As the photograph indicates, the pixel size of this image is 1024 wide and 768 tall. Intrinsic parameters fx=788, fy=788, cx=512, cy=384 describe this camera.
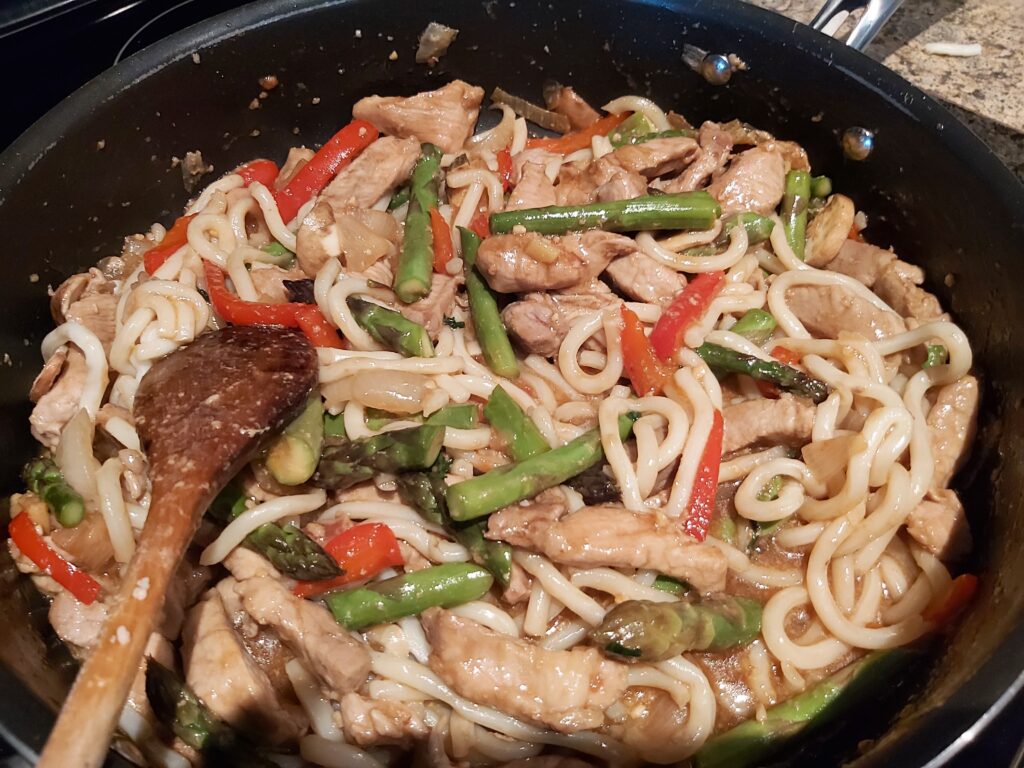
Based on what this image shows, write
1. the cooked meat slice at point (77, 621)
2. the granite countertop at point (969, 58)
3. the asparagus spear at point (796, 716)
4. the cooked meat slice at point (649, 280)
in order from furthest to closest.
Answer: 1. the granite countertop at point (969, 58)
2. the cooked meat slice at point (649, 280)
3. the cooked meat slice at point (77, 621)
4. the asparagus spear at point (796, 716)

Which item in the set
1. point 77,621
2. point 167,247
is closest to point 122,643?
point 77,621

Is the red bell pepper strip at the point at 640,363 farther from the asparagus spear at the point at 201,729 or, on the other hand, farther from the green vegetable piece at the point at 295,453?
the asparagus spear at the point at 201,729

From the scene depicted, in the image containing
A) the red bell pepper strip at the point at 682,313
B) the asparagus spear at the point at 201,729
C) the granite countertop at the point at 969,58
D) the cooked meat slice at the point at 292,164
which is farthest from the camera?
the granite countertop at the point at 969,58

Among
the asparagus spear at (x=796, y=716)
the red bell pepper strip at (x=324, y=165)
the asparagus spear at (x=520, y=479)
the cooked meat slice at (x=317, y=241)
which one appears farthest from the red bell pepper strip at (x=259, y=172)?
the asparagus spear at (x=796, y=716)

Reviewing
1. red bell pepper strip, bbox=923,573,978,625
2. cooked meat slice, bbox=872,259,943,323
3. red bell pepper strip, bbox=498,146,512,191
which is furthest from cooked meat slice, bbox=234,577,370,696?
cooked meat slice, bbox=872,259,943,323

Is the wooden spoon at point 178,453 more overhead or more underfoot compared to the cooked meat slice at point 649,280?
more underfoot

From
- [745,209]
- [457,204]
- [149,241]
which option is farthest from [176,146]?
[745,209]

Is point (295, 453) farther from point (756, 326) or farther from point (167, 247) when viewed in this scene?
point (756, 326)

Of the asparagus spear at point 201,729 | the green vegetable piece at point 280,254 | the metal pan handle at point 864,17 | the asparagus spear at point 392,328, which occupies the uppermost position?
the metal pan handle at point 864,17
